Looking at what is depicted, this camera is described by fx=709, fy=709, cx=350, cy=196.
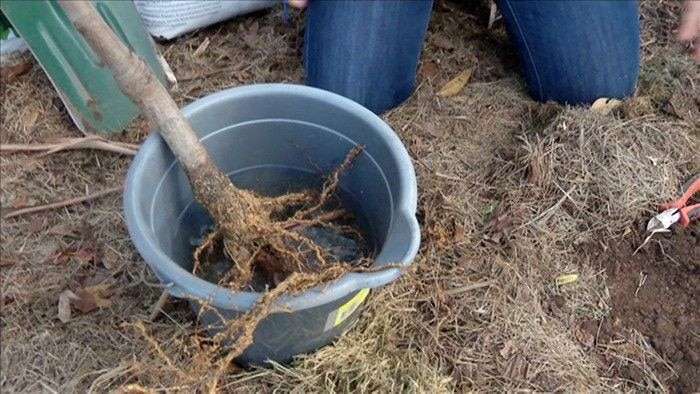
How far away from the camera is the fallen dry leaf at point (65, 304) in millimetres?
1193

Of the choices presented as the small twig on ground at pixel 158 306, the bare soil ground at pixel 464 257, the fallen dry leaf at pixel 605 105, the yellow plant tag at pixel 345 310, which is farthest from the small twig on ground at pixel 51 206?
the fallen dry leaf at pixel 605 105

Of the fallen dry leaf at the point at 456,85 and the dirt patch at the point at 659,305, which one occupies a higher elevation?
the fallen dry leaf at the point at 456,85

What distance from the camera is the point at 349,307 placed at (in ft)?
3.36

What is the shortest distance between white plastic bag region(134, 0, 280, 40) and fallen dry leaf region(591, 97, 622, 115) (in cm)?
75

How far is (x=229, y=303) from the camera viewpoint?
88 centimetres

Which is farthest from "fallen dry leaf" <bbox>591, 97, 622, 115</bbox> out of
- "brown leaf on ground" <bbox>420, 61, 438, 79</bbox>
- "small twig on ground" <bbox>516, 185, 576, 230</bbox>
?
"brown leaf on ground" <bbox>420, 61, 438, 79</bbox>

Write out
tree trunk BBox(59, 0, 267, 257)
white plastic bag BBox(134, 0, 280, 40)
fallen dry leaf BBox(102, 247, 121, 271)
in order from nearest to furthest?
tree trunk BBox(59, 0, 267, 257) < fallen dry leaf BBox(102, 247, 121, 271) < white plastic bag BBox(134, 0, 280, 40)

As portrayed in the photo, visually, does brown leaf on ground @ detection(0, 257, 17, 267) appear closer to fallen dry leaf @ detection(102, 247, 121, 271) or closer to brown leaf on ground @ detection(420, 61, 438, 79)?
fallen dry leaf @ detection(102, 247, 121, 271)

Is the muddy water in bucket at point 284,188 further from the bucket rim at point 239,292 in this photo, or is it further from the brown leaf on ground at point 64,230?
the brown leaf on ground at point 64,230

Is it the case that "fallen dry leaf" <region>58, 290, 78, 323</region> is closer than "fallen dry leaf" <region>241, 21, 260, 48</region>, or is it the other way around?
"fallen dry leaf" <region>58, 290, 78, 323</region>

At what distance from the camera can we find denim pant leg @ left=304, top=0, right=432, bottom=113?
1332 millimetres

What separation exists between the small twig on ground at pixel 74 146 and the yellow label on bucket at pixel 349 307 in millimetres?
595

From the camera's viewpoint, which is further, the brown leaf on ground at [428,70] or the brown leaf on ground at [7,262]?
Answer: the brown leaf on ground at [428,70]

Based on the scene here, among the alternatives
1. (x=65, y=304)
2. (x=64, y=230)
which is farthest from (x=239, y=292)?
(x=64, y=230)
